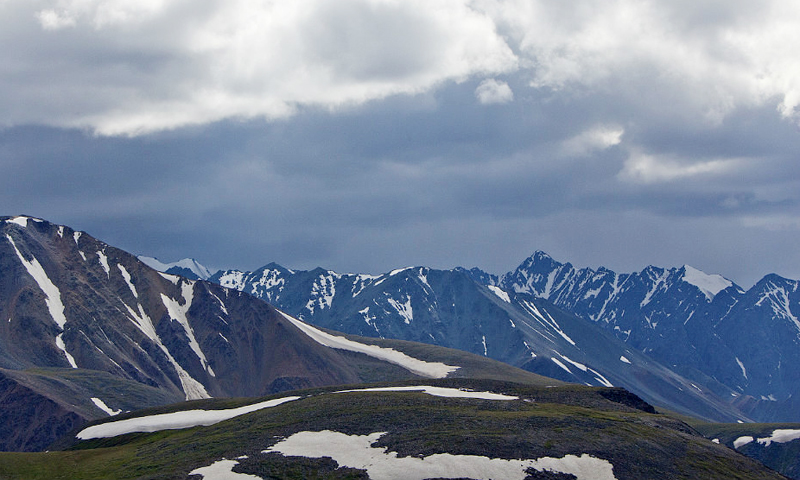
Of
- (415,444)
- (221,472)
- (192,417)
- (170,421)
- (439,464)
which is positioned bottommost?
(439,464)

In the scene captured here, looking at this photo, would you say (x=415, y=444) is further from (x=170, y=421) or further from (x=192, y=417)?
(x=170, y=421)

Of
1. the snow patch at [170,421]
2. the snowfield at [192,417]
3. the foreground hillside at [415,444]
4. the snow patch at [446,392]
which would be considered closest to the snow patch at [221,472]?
the foreground hillside at [415,444]

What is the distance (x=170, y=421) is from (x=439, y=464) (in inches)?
2745

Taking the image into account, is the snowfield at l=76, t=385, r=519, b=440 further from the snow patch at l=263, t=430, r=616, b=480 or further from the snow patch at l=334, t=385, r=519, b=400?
the snow patch at l=263, t=430, r=616, b=480

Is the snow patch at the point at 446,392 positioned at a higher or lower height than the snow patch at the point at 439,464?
higher

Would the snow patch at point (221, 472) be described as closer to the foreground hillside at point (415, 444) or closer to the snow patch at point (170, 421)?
the foreground hillside at point (415, 444)

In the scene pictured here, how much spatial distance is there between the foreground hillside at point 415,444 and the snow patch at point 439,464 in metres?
0.16

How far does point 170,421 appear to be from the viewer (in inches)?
6609

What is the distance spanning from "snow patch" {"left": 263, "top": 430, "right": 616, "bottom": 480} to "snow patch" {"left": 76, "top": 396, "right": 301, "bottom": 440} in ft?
139

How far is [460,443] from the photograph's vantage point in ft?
408

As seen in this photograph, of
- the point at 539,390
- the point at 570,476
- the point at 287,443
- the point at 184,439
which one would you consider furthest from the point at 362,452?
the point at 539,390

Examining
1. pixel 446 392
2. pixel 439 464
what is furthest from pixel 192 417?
pixel 439 464

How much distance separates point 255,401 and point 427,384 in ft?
116

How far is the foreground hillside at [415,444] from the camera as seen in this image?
118 m
